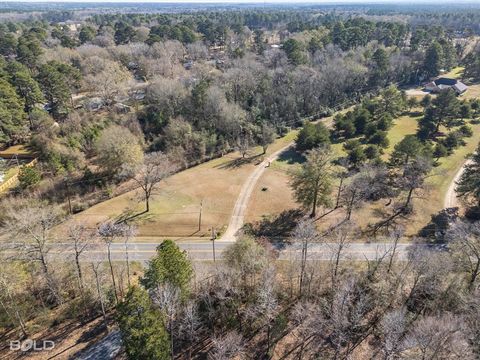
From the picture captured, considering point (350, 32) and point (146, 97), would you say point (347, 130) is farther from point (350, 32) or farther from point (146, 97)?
point (350, 32)

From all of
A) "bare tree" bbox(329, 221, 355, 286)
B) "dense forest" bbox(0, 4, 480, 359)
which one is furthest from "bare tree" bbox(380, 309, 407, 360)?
"bare tree" bbox(329, 221, 355, 286)

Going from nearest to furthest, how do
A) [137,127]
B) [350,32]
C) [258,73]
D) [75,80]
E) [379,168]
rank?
[379,168]
[137,127]
[75,80]
[258,73]
[350,32]

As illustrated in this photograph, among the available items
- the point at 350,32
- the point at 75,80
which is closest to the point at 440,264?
the point at 75,80

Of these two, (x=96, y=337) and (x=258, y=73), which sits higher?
(x=258, y=73)

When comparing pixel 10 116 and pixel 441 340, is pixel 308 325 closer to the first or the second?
pixel 441 340

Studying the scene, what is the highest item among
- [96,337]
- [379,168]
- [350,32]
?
[350,32]

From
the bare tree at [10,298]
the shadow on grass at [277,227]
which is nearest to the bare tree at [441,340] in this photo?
the shadow on grass at [277,227]

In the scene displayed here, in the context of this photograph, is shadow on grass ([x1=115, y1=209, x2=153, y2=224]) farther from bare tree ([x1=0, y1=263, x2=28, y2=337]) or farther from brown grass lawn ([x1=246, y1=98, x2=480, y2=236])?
bare tree ([x1=0, y1=263, x2=28, y2=337])
